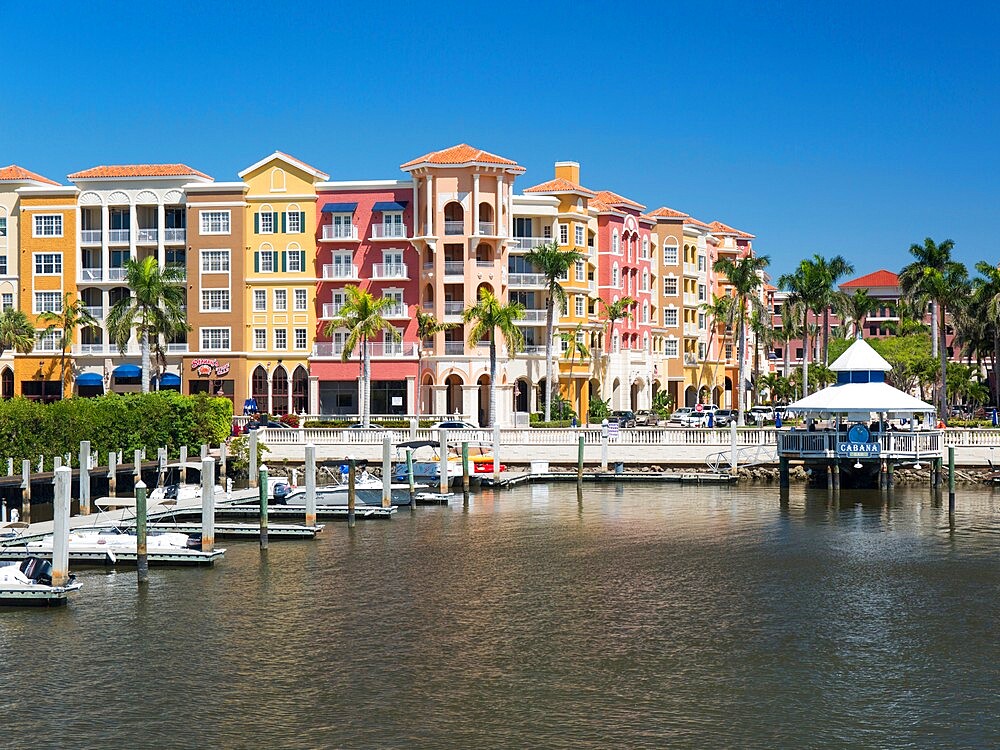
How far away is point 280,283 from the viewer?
105750mm

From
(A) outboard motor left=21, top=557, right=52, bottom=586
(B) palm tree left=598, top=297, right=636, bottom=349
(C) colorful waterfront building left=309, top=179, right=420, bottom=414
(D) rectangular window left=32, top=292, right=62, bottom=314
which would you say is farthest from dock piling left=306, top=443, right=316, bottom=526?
(B) palm tree left=598, top=297, right=636, bottom=349

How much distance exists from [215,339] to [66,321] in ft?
35.8

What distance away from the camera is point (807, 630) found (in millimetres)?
37594

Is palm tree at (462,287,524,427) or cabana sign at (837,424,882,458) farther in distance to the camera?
palm tree at (462,287,524,427)

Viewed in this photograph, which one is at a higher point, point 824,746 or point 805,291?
point 805,291

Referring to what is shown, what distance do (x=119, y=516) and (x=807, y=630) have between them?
94.6 feet

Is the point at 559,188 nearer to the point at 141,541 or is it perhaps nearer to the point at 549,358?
the point at 549,358

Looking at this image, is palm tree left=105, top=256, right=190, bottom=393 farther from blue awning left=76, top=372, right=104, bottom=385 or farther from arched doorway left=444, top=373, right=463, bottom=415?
arched doorway left=444, top=373, right=463, bottom=415

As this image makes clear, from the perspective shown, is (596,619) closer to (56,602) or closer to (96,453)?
(56,602)

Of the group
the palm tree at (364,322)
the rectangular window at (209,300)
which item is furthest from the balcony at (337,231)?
the rectangular window at (209,300)

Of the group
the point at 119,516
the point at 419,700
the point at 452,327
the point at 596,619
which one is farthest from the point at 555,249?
the point at 419,700

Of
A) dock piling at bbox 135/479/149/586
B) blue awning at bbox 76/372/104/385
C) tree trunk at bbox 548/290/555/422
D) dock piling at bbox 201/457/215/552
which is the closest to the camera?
dock piling at bbox 135/479/149/586

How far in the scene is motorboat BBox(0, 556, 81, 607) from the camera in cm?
3862

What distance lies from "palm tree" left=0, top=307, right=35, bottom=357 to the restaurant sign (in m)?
12.5
